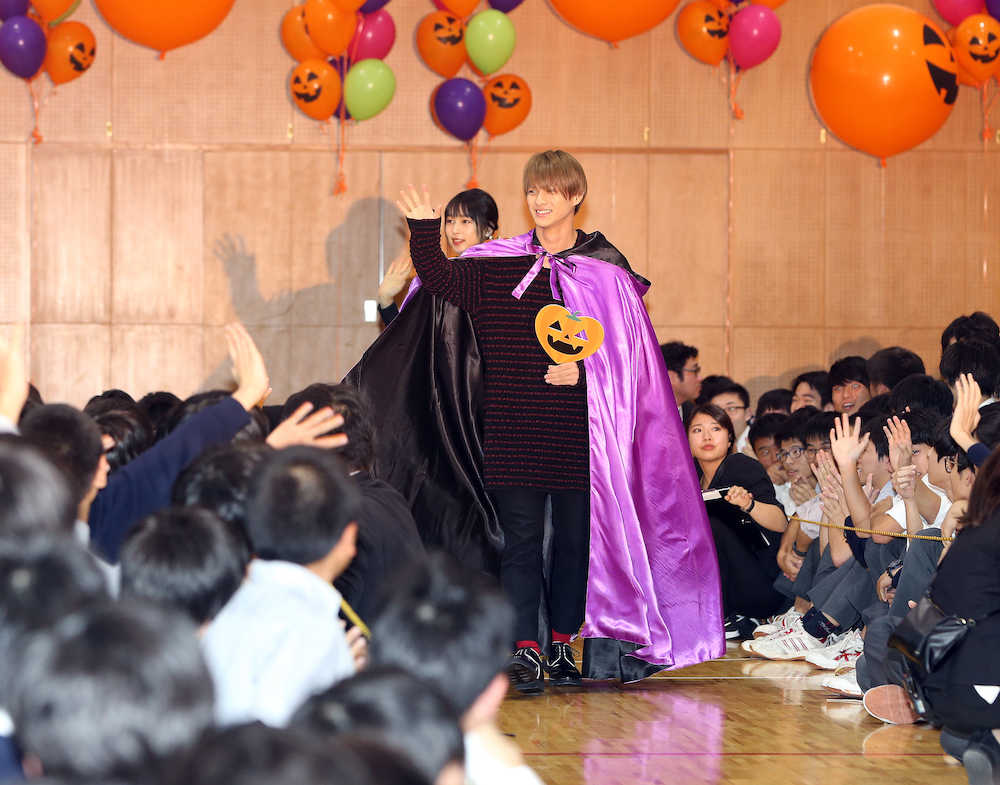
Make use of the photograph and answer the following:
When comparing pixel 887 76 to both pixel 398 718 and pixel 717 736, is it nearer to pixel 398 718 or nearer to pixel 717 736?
pixel 717 736

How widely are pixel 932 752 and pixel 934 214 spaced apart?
216 inches

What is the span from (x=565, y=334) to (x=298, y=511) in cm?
248

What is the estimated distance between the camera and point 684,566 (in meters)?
4.46

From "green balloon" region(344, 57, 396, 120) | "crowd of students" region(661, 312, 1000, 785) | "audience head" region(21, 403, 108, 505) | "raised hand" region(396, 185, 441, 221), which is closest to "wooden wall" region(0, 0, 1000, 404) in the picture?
"green balloon" region(344, 57, 396, 120)

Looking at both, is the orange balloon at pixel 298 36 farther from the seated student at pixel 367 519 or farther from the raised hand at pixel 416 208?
the seated student at pixel 367 519

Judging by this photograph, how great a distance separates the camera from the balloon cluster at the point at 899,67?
712cm

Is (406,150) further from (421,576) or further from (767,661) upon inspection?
(421,576)

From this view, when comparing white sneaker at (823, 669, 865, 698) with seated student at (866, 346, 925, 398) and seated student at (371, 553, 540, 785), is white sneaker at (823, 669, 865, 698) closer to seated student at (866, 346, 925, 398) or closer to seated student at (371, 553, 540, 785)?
seated student at (866, 346, 925, 398)

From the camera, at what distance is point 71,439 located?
217cm

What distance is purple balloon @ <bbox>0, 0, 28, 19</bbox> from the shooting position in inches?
280

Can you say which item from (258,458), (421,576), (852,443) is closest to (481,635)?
(421,576)

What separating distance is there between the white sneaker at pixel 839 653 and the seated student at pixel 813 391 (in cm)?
217

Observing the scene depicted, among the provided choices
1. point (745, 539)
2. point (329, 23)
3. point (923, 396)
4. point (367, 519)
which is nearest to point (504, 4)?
point (329, 23)

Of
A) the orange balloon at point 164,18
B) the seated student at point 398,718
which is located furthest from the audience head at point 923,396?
the orange balloon at point 164,18
